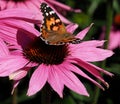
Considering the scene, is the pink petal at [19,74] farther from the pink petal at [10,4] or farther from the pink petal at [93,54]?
the pink petal at [10,4]

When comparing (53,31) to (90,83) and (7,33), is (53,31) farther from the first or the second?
(90,83)

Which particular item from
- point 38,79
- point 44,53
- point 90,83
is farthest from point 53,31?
point 90,83

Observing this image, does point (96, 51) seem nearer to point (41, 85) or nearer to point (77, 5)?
point (41, 85)

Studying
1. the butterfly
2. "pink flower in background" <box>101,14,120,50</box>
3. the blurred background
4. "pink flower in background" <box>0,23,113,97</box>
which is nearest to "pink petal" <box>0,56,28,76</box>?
"pink flower in background" <box>0,23,113,97</box>

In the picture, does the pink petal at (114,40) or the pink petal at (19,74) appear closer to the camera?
the pink petal at (19,74)

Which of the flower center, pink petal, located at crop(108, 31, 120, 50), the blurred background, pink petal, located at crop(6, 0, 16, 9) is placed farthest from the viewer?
pink petal, located at crop(108, 31, 120, 50)

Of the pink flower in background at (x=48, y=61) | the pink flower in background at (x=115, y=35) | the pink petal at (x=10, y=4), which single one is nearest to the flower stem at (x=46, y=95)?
the pink flower in background at (x=48, y=61)

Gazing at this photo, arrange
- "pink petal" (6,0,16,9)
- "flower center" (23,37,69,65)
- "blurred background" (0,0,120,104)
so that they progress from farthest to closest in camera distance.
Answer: "blurred background" (0,0,120,104)
"pink petal" (6,0,16,9)
"flower center" (23,37,69,65)

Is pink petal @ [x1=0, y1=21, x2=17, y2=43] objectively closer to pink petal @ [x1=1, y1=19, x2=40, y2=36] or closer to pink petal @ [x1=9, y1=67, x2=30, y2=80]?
pink petal @ [x1=1, y1=19, x2=40, y2=36]
